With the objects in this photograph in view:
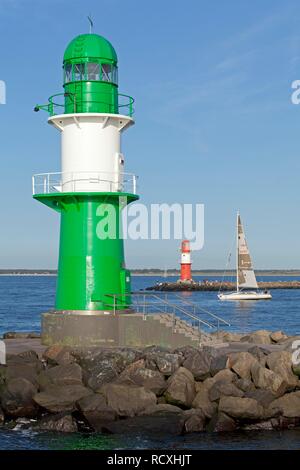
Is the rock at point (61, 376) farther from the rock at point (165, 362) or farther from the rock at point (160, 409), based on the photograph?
the rock at point (160, 409)

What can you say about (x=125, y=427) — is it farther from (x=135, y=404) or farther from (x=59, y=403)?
(x=59, y=403)

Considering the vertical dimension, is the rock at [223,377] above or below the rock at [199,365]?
below

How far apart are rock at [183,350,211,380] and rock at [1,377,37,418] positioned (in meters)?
3.59

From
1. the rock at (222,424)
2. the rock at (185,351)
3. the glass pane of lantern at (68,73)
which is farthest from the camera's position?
the glass pane of lantern at (68,73)

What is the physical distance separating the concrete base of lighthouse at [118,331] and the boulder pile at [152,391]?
1071 mm

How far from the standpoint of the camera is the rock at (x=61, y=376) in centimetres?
1798

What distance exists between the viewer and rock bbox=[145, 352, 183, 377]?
18.1 metres

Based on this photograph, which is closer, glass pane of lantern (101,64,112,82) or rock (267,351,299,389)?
rock (267,351,299,389)

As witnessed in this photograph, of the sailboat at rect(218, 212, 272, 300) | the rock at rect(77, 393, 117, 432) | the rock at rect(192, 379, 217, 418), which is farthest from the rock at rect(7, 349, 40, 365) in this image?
the sailboat at rect(218, 212, 272, 300)

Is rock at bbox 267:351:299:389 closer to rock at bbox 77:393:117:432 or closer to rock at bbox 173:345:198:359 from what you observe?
rock at bbox 173:345:198:359

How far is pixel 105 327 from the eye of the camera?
20.5 meters

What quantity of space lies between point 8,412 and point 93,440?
2.55 meters

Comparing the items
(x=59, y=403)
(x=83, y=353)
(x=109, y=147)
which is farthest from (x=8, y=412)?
(x=109, y=147)

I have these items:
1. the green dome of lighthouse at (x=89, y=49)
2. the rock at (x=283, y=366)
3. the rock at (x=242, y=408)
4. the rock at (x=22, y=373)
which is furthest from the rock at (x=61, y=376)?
the green dome of lighthouse at (x=89, y=49)
